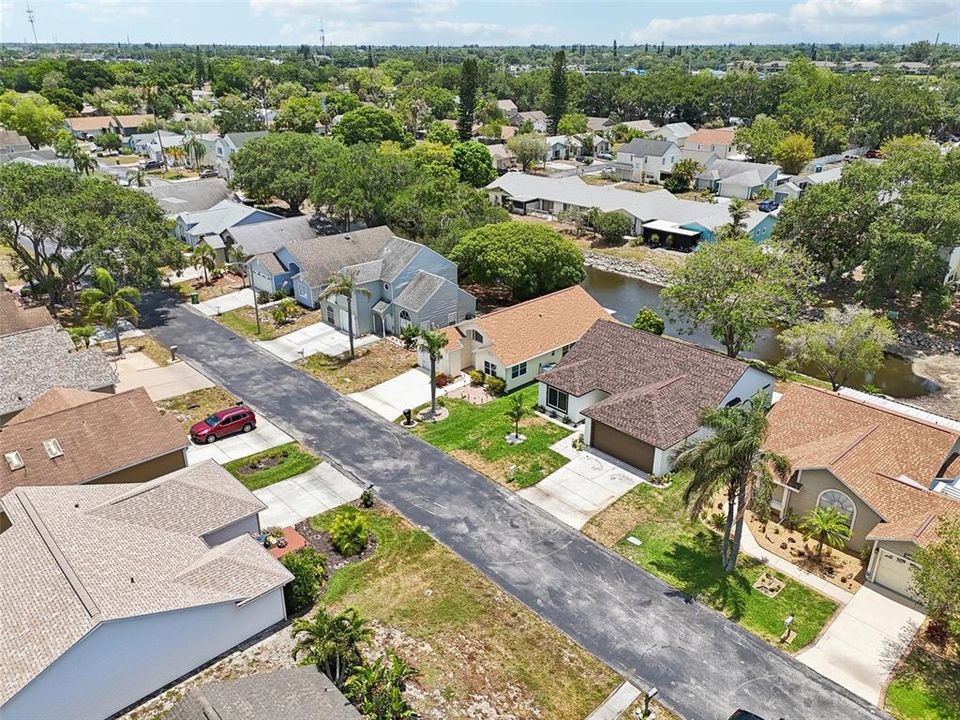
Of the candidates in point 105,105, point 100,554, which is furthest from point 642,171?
point 105,105

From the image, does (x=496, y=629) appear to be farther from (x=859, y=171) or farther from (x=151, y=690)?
(x=859, y=171)

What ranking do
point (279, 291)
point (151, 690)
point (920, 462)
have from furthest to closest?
point (279, 291), point (920, 462), point (151, 690)

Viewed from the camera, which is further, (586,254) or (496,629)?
(586,254)

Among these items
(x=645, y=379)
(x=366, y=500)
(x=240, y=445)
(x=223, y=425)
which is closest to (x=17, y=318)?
(x=223, y=425)

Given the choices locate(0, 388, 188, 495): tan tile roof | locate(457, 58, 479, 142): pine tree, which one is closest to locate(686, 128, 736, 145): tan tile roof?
locate(457, 58, 479, 142): pine tree

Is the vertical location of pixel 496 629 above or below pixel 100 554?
below

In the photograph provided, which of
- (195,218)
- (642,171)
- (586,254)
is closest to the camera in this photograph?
(195,218)

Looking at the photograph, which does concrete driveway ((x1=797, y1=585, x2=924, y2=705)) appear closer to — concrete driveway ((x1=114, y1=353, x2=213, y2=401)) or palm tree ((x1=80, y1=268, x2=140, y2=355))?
concrete driveway ((x1=114, y1=353, x2=213, y2=401))
